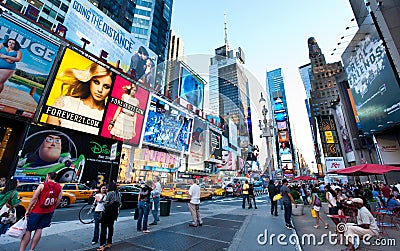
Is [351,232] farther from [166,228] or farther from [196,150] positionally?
[196,150]

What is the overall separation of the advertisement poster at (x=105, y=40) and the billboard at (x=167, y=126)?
5.71m

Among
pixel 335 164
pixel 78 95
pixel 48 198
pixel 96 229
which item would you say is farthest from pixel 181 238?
pixel 335 164

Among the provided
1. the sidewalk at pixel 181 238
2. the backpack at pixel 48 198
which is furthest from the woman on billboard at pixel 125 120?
the backpack at pixel 48 198

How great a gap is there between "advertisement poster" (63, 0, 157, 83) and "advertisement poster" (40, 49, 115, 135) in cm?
399

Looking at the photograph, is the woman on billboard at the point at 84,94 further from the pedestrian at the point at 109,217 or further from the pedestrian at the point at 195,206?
the pedestrian at the point at 109,217

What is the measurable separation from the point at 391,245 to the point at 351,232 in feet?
6.79

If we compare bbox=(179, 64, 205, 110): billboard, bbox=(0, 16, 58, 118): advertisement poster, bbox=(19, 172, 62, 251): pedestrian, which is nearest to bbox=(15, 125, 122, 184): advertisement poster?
bbox=(0, 16, 58, 118): advertisement poster

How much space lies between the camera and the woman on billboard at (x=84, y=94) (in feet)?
71.9

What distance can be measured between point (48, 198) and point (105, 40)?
102 feet

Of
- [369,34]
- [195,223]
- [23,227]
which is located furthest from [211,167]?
[23,227]

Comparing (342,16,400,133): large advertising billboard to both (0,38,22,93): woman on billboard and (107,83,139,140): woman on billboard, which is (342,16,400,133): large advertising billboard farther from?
(0,38,22,93): woman on billboard

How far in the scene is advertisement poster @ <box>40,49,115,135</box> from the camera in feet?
69.8

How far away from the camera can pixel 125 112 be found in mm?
29250

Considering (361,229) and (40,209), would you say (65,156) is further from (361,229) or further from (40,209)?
(361,229)
